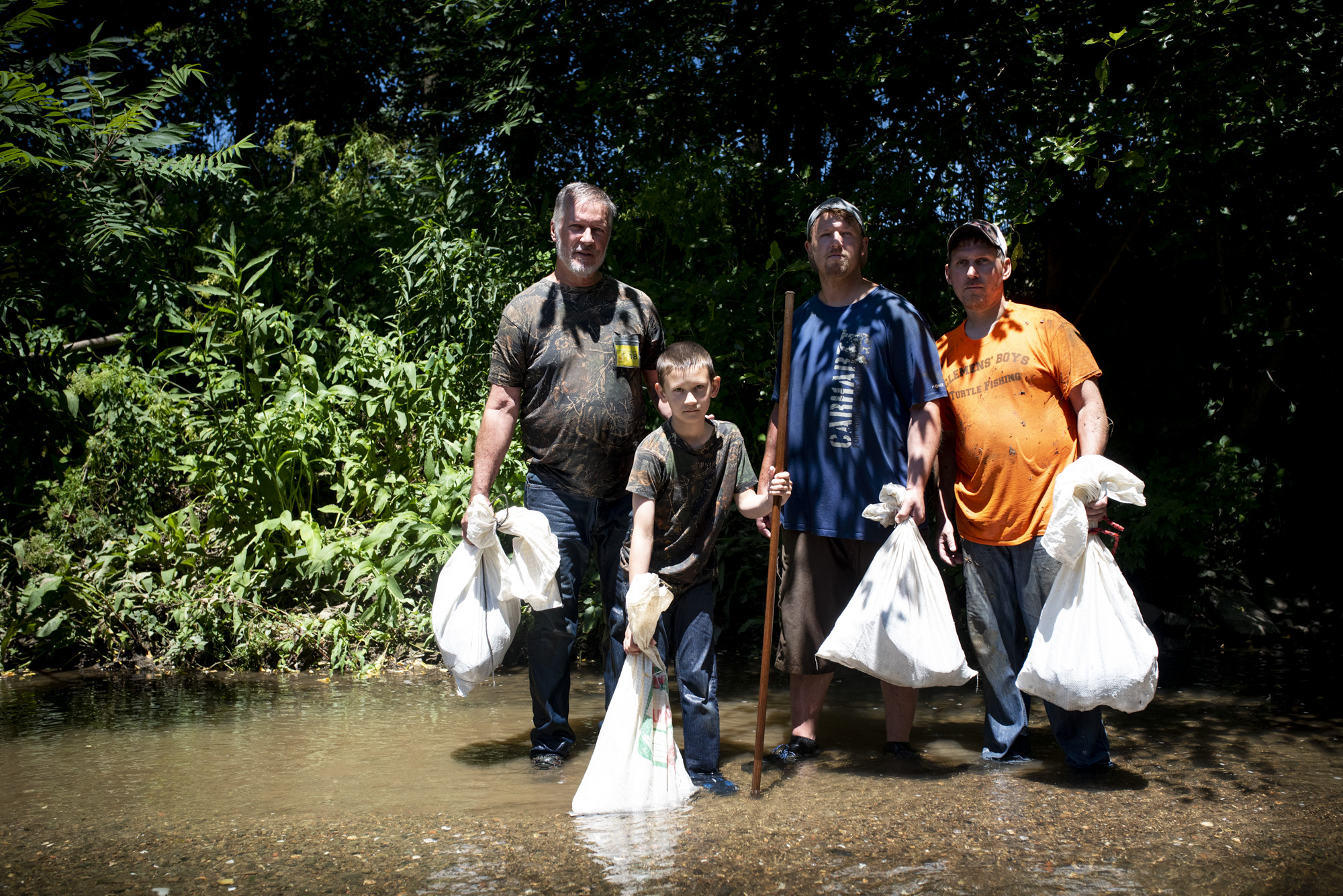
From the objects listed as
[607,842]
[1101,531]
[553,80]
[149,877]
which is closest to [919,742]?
[1101,531]

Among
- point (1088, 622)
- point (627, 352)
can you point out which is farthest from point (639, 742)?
point (1088, 622)

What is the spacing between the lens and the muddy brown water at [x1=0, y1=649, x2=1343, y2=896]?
2650 mm

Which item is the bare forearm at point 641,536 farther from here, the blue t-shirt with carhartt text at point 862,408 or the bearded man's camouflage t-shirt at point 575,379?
the blue t-shirt with carhartt text at point 862,408

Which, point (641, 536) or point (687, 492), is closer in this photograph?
point (641, 536)

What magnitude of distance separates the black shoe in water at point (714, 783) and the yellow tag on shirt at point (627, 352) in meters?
1.43

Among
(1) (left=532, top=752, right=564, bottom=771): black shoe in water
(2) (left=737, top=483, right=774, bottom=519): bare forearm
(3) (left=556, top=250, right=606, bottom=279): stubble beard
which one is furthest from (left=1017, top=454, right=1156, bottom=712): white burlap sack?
(3) (left=556, top=250, right=606, bottom=279): stubble beard

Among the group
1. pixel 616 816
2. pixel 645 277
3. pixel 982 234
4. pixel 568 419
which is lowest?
pixel 616 816

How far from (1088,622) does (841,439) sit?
100cm

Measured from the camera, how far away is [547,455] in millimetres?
3809

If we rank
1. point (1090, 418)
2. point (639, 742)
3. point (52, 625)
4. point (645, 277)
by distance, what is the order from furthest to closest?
point (645, 277), point (52, 625), point (1090, 418), point (639, 742)

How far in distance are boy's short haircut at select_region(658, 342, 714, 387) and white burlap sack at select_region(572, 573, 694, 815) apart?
66cm

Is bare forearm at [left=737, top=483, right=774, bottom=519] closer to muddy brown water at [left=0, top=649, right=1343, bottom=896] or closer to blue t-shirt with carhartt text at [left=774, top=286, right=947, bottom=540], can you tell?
blue t-shirt with carhartt text at [left=774, top=286, right=947, bottom=540]

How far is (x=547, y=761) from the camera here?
3.76 meters

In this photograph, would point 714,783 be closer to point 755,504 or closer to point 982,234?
point 755,504
